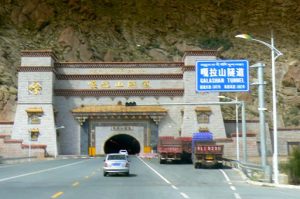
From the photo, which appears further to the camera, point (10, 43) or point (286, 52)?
point (286, 52)

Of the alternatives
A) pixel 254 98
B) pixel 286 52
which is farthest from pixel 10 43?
pixel 286 52

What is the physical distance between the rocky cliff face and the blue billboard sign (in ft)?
209

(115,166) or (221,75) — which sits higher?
(221,75)

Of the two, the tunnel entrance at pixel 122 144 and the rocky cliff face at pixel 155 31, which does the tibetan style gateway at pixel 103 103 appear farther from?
the rocky cliff face at pixel 155 31

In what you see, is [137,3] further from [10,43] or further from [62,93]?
[62,93]

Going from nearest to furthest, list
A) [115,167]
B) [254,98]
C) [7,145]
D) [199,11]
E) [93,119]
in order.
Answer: [115,167] < [7,145] < [93,119] < [254,98] < [199,11]

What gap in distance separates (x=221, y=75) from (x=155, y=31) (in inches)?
3573

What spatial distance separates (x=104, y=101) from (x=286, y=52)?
177 feet

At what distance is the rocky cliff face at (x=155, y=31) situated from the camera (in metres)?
104

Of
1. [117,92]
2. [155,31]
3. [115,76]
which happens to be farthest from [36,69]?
[155,31]

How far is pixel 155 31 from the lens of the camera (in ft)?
396

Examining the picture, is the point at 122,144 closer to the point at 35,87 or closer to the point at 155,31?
the point at 35,87

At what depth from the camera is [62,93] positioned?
77.9 m

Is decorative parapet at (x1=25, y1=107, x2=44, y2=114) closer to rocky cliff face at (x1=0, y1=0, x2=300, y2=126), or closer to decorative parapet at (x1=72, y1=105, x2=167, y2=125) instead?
decorative parapet at (x1=72, y1=105, x2=167, y2=125)
